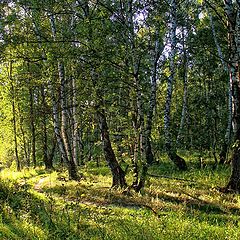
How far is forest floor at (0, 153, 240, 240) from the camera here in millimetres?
6891

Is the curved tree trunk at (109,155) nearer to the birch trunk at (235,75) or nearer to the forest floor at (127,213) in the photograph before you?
the forest floor at (127,213)

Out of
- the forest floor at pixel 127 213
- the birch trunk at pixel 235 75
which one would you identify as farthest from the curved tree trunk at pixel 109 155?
the birch trunk at pixel 235 75

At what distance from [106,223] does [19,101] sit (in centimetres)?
2095

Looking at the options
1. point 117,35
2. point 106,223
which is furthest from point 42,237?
point 117,35

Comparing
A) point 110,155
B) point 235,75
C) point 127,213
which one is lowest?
point 127,213

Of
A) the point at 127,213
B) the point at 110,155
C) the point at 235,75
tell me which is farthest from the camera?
the point at 110,155

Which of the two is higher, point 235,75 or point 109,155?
point 235,75

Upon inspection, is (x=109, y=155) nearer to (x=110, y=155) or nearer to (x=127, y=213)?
(x=110, y=155)

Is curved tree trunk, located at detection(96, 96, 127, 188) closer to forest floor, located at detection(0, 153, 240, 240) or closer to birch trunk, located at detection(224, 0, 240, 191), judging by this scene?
forest floor, located at detection(0, 153, 240, 240)

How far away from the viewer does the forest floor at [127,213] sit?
6.89 metres

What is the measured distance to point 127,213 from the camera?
30.2 ft

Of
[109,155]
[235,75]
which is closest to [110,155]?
[109,155]

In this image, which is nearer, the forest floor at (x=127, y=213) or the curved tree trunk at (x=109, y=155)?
the forest floor at (x=127, y=213)

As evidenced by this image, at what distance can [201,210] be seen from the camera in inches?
400
